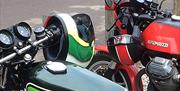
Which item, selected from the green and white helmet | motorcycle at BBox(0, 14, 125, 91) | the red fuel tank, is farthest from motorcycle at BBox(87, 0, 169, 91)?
motorcycle at BBox(0, 14, 125, 91)

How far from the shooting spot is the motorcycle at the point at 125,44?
4535 mm

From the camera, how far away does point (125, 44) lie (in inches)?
178

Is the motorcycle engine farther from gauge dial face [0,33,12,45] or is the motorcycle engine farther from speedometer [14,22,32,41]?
gauge dial face [0,33,12,45]

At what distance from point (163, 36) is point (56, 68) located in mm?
1812

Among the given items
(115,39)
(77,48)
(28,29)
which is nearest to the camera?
(28,29)

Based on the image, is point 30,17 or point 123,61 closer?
point 123,61

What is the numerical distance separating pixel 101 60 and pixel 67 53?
2.00 metres

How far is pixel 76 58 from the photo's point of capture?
3.20 m

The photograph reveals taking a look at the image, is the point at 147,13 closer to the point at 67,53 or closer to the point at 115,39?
the point at 115,39

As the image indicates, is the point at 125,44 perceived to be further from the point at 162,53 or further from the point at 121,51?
the point at 162,53

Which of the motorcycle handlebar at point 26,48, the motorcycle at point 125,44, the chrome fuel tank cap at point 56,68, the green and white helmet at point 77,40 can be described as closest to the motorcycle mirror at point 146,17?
the motorcycle at point 125,44

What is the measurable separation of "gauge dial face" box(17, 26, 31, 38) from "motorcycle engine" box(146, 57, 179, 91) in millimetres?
1142

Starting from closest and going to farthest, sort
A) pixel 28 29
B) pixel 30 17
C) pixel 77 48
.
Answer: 1. pixel 28 29
2. pixel 77 48
3. pixel 30 17

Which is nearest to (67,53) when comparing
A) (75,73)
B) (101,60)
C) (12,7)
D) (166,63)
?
(75,73)
